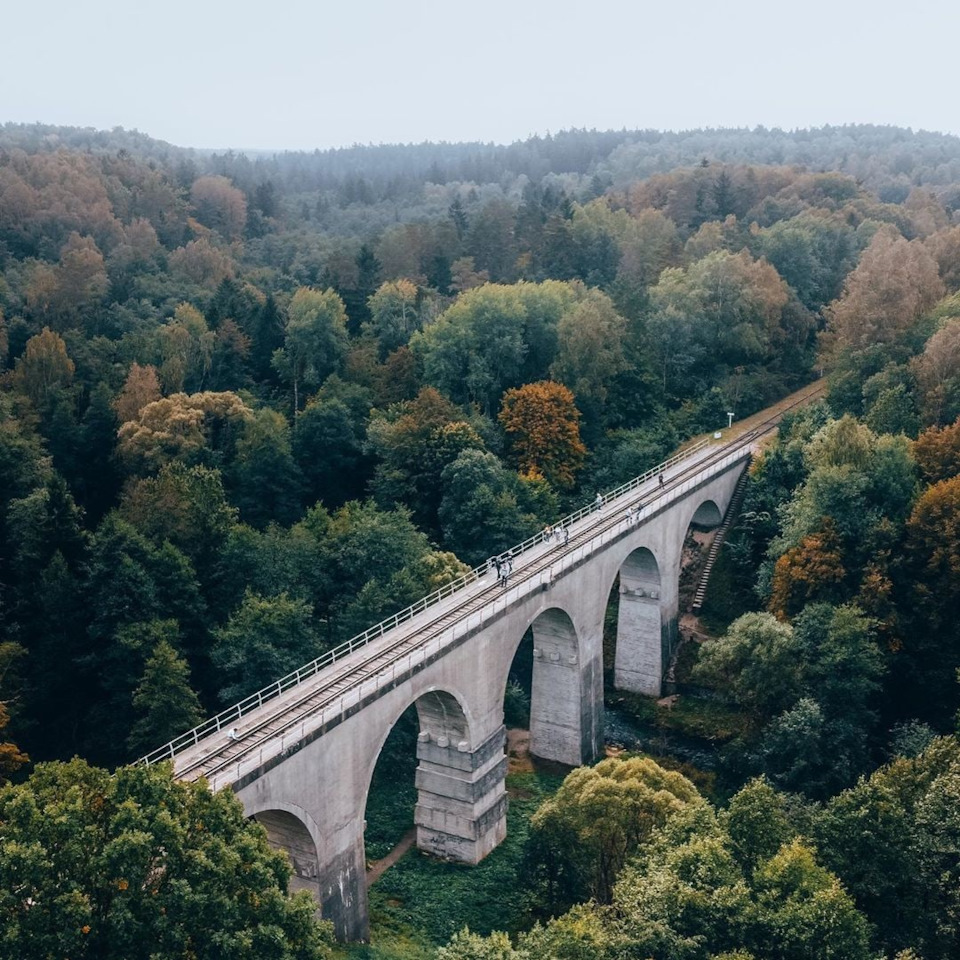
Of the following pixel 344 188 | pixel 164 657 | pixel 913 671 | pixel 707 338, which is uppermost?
pixel 344 188

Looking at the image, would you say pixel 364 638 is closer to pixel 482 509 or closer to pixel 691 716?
pixel 482 509

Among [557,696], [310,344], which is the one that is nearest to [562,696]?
[557,696]

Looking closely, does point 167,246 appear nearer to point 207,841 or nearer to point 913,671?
point 913,671

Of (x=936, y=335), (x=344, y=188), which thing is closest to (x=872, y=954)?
(x=936, y=335)

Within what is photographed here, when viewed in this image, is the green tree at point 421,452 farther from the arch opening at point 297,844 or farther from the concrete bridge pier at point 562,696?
the arch opening at point 297,844

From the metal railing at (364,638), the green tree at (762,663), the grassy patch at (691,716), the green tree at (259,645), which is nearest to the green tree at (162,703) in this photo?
the metal railing at (364,638)

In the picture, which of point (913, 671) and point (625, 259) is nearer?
point (913, 671)
